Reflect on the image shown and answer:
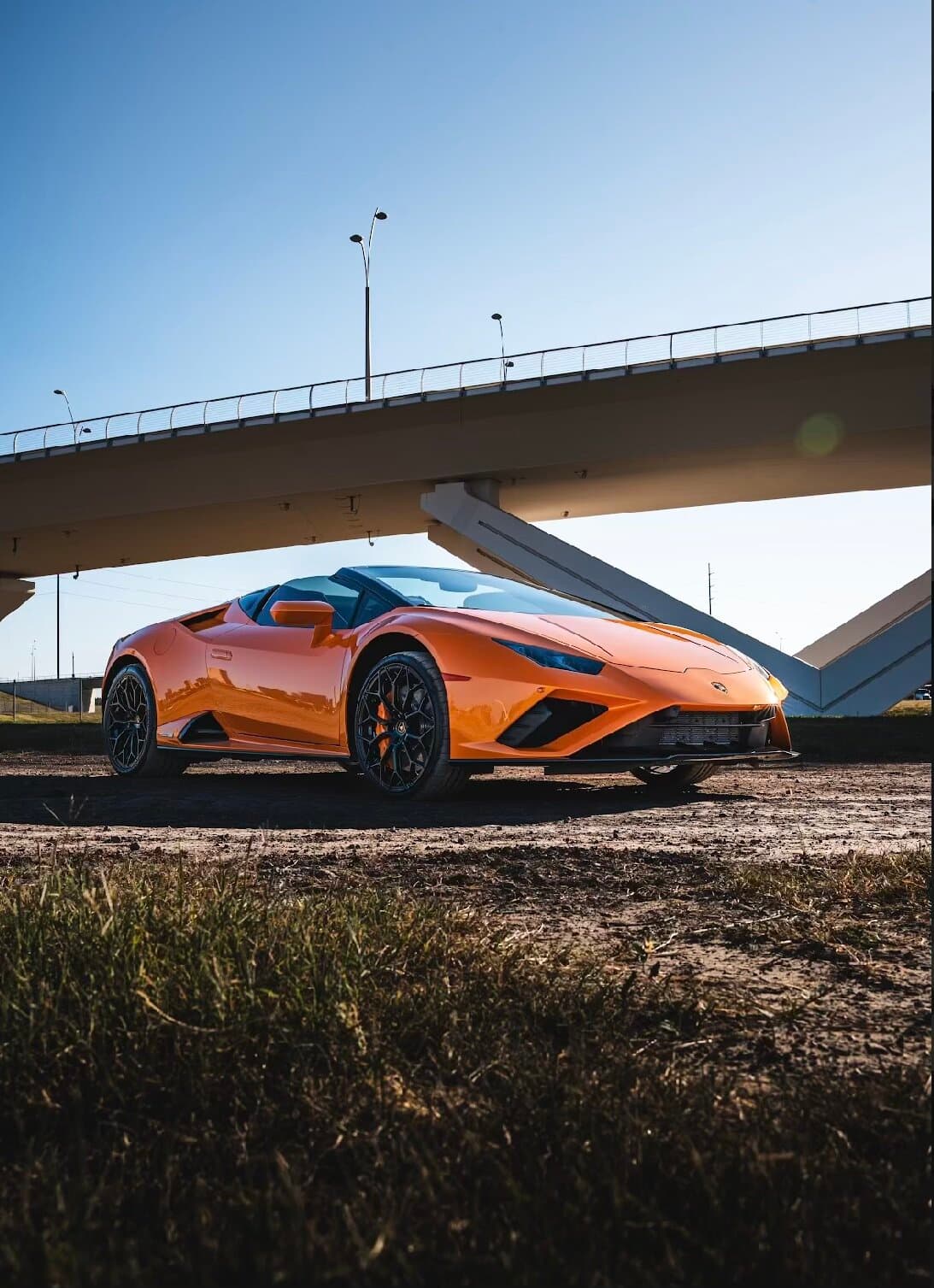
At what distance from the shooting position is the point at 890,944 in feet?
8.27

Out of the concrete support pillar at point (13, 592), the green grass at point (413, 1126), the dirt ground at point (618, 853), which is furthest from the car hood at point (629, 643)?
the concrete support pillar at point (13, 592)

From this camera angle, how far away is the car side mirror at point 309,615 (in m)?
6.51

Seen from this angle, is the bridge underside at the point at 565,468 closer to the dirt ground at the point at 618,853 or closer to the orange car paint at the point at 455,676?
the orange car paint at the point at 455,676

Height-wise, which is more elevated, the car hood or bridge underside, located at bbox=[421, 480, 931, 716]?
Answer: bridge underside, located at bbox=[421, 480, 931, 716]

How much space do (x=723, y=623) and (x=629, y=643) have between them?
846 inches

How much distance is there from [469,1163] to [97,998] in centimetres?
86

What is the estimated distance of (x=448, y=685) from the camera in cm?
570

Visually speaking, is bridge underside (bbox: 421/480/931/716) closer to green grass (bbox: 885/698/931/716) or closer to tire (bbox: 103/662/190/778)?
Result: green grass (bbox: 885/698/931/716)

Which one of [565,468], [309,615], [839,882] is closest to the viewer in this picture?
[839,882]

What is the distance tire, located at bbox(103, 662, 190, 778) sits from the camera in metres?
7.91

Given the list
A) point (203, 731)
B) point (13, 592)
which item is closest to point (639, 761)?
point (203, 731)

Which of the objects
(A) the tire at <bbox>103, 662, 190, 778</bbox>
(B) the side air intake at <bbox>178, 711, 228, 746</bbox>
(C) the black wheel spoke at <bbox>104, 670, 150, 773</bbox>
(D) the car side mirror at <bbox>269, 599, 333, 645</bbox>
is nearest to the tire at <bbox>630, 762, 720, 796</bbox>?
(D) the car side mirror at <bbox>269, 599, 333, 645</bbox>

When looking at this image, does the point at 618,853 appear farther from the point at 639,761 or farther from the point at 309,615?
the point at 309,615

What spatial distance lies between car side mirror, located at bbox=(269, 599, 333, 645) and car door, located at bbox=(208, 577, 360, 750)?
0.05 meters
